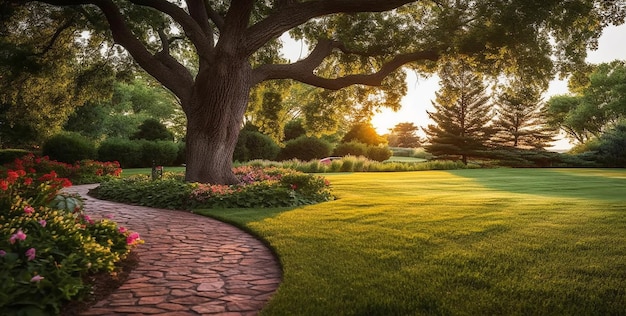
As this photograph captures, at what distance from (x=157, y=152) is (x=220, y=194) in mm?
18289

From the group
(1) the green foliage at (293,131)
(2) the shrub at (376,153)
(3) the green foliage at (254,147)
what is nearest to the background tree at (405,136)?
(2) the shrub at (376,153)

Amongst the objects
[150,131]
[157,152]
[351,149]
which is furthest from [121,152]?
[351,149]

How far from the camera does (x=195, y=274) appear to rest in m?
4.54

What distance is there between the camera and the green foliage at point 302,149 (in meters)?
33.0

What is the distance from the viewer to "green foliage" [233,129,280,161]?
1162 inches

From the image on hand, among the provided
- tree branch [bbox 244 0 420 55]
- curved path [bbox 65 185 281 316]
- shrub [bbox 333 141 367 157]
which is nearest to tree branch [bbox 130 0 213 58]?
tree branch [bbox 244 0 420 55]

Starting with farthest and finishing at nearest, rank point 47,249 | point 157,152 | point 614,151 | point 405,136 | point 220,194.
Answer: point 405,136
point 614,151
point 157,152
point 220,194
point 47,249

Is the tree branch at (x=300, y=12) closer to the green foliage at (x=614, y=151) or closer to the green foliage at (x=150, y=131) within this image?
the green foliage at (x=150, y=131)

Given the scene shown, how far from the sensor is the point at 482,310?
343cm

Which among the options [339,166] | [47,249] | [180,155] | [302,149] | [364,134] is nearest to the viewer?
[47,249]

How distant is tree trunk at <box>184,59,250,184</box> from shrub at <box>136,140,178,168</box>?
15452 millimetres

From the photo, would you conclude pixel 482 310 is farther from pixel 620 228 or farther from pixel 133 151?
pixel 133 151

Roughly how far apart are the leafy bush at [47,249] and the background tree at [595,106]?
159 ft

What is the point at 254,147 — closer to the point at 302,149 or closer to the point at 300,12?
the point at 302,149
